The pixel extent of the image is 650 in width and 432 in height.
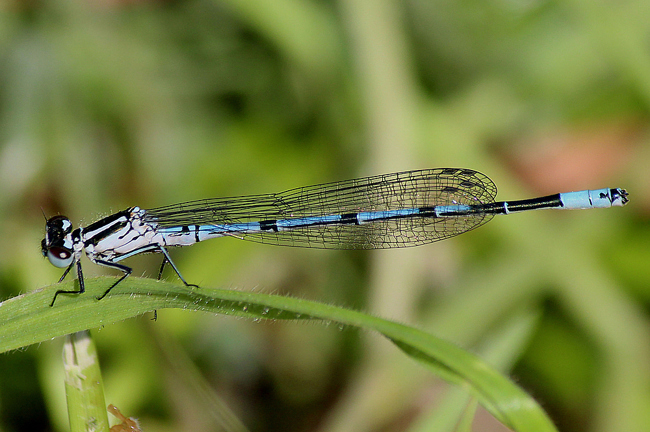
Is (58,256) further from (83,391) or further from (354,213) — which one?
(354,213)

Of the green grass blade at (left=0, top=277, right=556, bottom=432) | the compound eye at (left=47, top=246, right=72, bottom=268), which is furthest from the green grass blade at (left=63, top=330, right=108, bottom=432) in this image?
the compound eye at (left=47, top=246, right=72, bottom=268)

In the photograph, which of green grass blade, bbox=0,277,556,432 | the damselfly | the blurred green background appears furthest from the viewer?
the blurred green background

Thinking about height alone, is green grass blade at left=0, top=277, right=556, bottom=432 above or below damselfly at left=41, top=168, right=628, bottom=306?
below

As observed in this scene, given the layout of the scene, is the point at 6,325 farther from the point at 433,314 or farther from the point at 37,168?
the point at 37,168

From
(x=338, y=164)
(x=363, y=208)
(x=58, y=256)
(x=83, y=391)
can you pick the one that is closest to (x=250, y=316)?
(x=83, y=391)

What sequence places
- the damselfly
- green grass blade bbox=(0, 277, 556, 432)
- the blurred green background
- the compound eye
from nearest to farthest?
green grass blade bbox=(0, 277, 556, 432) < the compound eye < the damselfly < the blurred green background

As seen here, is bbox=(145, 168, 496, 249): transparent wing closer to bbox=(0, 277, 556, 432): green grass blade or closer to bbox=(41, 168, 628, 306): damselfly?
bbox=(41, 168, 628, 306): damselfly

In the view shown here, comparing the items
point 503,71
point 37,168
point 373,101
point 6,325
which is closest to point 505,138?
point 503,71

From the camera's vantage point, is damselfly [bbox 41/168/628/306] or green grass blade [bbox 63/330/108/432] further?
damselfly [bbox 41/168/628/306]
